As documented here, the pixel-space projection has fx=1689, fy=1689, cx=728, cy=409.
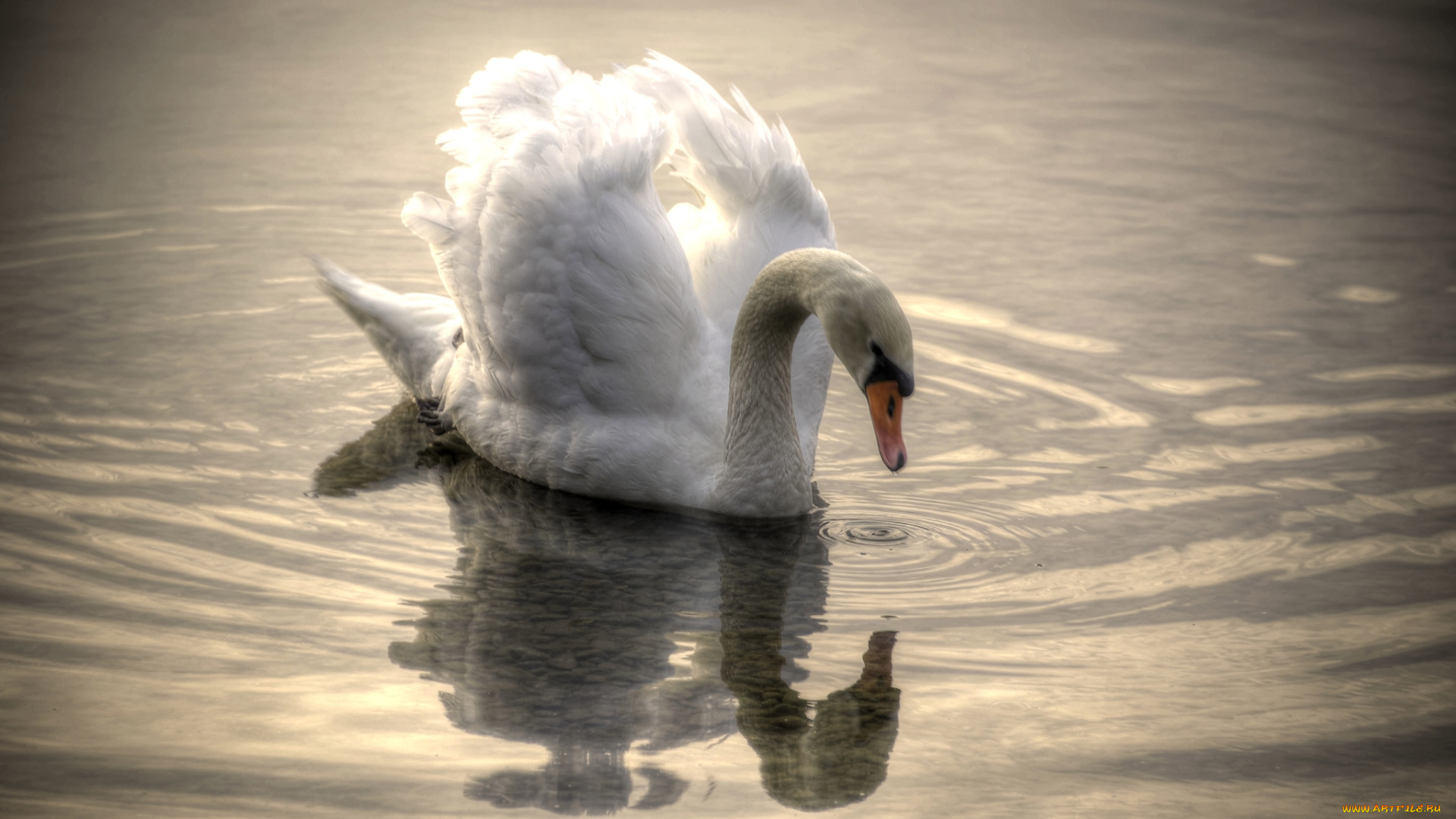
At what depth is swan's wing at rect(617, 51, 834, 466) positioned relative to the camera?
676 cm

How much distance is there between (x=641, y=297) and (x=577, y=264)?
0.92 ft

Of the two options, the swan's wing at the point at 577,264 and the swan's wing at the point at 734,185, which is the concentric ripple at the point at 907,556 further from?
the swan's wing at the point at 734,185

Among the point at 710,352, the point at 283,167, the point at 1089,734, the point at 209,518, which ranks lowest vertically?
the point at 1089,734

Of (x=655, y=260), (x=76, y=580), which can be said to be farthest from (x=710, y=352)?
(x=76, y=580)

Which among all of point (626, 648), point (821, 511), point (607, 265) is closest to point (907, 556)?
point (821, 511)

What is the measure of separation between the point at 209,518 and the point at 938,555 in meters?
2.73

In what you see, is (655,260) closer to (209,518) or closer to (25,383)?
(209,518)

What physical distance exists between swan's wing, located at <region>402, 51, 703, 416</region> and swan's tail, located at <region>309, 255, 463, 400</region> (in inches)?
21.3

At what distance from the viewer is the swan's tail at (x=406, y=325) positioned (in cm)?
739

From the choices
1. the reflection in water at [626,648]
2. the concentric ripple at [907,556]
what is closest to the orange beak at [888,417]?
the concentric ripple at [907,556]

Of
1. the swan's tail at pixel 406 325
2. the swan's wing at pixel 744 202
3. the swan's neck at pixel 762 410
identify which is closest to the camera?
the swan's neck at pixel 762 410

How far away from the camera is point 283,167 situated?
10391 mm

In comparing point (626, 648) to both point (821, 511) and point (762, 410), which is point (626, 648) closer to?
point (762, 410)

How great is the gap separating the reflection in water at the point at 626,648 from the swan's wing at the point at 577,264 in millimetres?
542
